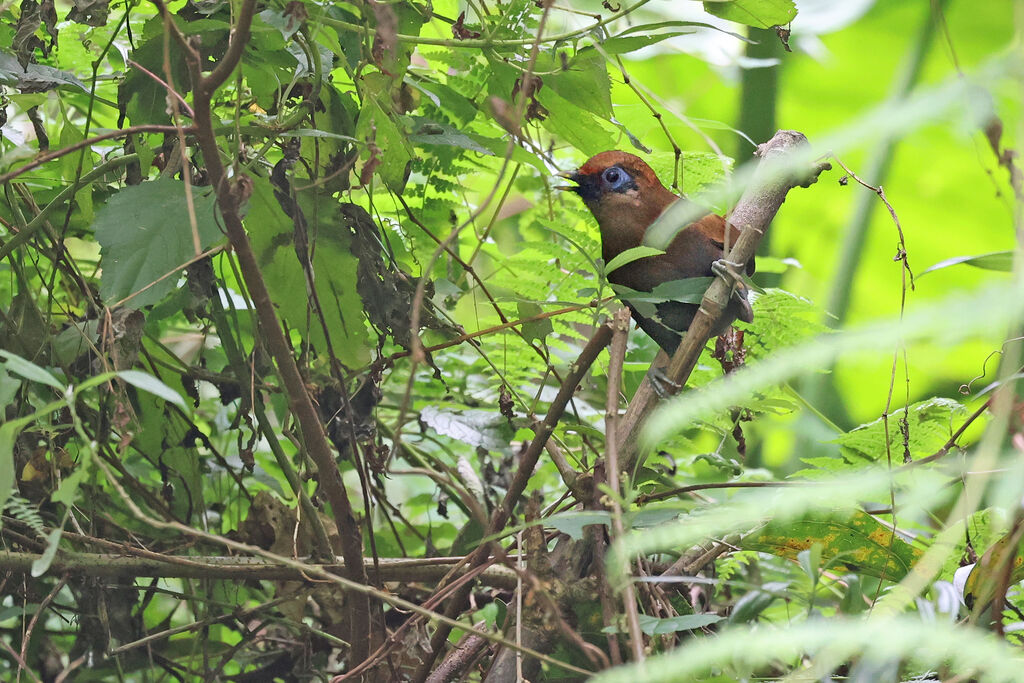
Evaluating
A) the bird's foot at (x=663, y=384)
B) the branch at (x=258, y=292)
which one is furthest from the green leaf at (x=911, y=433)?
the branch at (x=258, y=292)

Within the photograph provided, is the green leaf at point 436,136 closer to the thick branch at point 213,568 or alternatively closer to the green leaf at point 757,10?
the green leaf at point 757,10

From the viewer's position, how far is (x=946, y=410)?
1558 mm

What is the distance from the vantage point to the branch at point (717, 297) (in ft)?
3.72

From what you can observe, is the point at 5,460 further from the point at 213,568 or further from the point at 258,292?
the point at 213,568

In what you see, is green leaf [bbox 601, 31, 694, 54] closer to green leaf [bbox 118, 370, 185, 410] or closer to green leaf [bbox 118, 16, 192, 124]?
green leaf [bbox 118, 16, 192, 124]

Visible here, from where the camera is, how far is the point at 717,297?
1179 millimetres

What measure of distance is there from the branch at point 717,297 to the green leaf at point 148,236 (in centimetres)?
56

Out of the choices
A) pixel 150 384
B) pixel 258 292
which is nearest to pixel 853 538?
pixel 258 292

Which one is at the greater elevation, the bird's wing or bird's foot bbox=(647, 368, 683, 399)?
the bird's wing

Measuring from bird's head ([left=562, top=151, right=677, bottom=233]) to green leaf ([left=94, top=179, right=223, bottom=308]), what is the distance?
85 centimetres

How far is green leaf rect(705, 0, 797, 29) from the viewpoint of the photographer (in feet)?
3.97

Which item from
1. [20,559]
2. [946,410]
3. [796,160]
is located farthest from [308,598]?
[796,160]

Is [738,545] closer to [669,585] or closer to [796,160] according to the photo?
[669,585]

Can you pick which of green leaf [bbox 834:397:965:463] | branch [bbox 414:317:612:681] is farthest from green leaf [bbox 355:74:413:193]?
green leaf [bbox 834:397:965:463]
